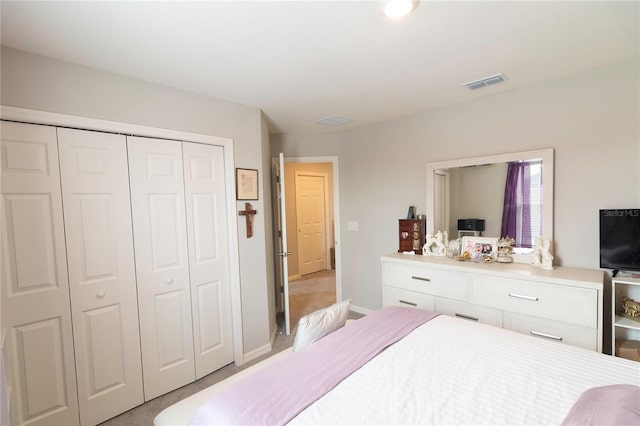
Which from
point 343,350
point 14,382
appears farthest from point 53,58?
point 343,350

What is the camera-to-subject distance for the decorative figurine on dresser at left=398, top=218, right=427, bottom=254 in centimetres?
299

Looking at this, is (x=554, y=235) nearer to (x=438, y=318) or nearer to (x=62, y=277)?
(x=438, y=318)

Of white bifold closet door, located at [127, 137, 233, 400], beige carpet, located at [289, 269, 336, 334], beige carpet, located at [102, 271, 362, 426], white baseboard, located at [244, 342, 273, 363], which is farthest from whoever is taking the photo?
beige carpet, located at [289, 269, 336, 334]

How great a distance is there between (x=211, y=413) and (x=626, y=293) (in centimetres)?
271

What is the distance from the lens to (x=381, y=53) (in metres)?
1.80

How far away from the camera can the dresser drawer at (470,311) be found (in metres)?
2.22

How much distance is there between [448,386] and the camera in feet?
3.79

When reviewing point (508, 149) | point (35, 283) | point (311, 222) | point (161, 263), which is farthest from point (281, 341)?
point (311, 222)

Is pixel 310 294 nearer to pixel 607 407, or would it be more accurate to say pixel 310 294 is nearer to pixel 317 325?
pixel 317 325

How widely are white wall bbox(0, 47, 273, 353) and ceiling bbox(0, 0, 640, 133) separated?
8 centimetres

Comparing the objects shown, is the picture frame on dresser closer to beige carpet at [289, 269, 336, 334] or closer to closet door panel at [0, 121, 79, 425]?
beige carpet at [289, 269, 336, 334]

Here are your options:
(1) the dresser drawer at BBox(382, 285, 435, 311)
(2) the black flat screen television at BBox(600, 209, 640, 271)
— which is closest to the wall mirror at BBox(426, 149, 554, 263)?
(2) the black flat screen television at BBox(600, 209, 640, 271)

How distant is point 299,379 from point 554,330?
6.12ft

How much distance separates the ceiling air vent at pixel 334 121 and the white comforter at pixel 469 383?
2370 mm
